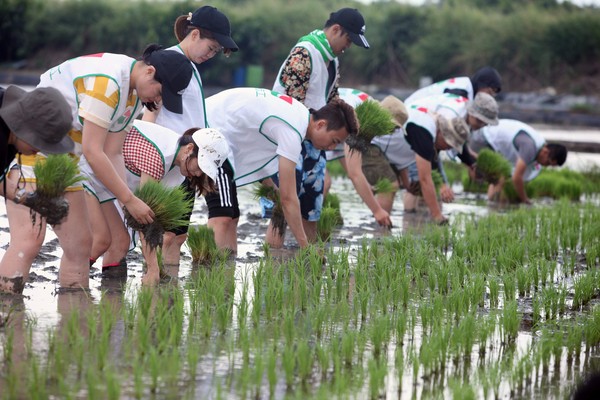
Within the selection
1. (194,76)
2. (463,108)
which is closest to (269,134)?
(194,76)

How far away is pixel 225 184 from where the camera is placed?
632 cm

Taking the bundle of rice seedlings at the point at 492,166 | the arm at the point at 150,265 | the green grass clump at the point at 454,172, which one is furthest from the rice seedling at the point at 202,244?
the green grass clump at the point at 454,172

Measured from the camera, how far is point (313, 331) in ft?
15.0

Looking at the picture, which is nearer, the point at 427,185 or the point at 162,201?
the point at 162,201

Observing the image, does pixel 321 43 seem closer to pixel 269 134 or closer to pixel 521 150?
pixel 269 134

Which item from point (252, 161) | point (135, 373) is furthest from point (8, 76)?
point (135, 373)

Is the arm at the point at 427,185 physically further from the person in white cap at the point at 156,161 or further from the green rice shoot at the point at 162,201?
the green rice shoot at the point at 162,201

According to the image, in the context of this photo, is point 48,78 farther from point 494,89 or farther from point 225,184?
point 494,89

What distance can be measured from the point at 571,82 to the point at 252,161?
24.7m

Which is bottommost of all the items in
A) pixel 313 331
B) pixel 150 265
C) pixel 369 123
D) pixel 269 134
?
pixel 313 331

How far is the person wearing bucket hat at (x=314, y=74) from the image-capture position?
6949 millimetres

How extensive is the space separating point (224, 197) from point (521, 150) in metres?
4.99

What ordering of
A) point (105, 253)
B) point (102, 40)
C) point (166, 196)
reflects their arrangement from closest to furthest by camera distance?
point (166, 196)
point (105, 253)
point (102, 40)

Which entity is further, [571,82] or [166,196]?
[571,82]
